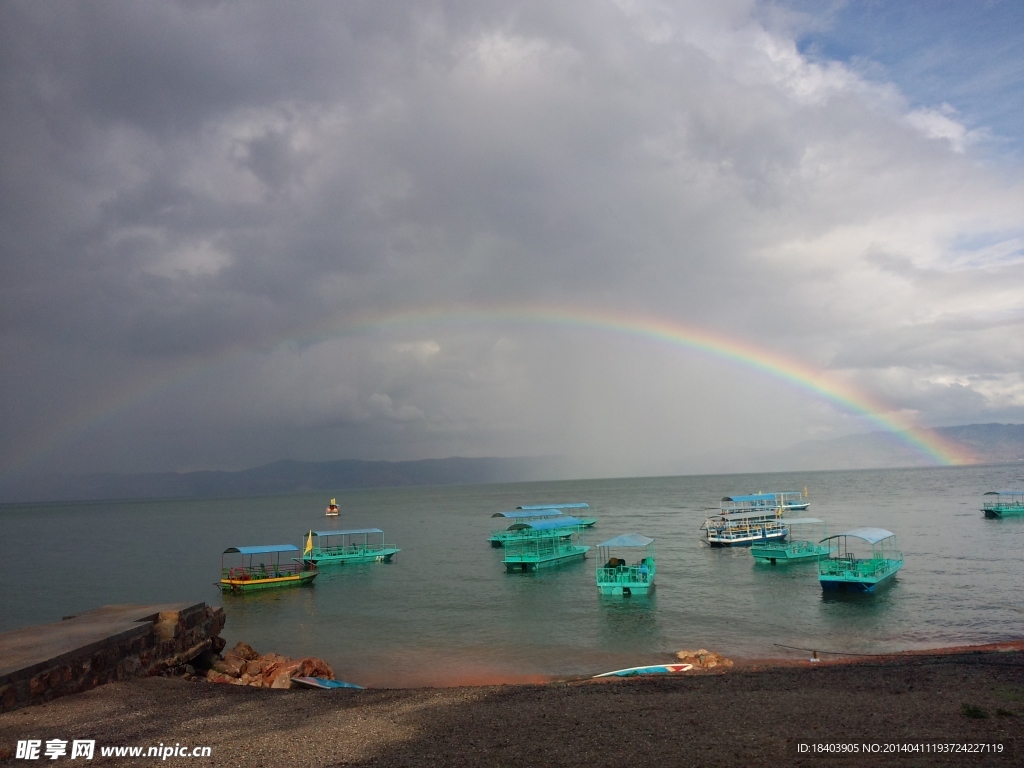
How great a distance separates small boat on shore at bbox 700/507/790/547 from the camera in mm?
59562

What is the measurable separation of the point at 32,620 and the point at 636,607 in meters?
35.7

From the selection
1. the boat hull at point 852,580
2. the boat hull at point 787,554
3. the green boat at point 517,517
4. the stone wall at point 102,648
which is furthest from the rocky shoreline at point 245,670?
the green boat at point 517,517

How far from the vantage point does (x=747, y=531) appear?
205 feet

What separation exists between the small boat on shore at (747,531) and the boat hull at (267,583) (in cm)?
3593

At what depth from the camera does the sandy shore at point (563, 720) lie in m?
10.1

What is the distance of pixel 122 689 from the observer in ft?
Answer: 48.3

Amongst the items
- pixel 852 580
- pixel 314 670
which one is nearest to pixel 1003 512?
pixel 852 580

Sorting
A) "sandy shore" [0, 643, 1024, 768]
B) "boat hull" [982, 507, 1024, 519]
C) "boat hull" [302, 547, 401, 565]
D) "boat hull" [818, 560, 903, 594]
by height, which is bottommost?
"boat hull" [302, 547, 401, 565]

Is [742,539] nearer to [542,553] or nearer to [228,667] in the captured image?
[542,553]

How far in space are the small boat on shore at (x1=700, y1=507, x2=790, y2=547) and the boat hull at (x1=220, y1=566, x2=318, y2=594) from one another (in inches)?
1414

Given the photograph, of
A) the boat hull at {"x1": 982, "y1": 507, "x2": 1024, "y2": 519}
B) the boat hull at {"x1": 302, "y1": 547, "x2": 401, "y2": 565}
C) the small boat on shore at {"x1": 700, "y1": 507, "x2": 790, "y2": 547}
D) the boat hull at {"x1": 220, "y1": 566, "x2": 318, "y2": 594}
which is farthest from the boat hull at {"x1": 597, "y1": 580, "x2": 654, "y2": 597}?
the boat hull at {"x1": 982, "y1": 507, "x2": 1024, "y2": 519}

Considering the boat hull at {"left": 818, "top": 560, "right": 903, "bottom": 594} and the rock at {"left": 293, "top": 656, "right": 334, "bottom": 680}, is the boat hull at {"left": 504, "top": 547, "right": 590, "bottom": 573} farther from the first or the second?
the rock at {"left": 293, "top": 656, "right": 334, "bottom": 680}

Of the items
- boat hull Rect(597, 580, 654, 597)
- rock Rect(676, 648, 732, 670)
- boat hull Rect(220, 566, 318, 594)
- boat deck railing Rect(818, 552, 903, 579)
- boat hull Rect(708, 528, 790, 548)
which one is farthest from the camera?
boat hull Rect(708, 528, 790, 548)

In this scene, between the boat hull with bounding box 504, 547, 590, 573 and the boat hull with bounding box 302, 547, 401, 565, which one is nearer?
the boat hull with bounding box 504, 547, 590, 573
